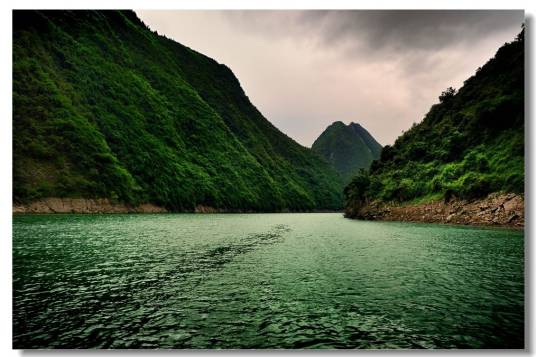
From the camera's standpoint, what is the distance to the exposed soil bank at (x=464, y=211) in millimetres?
49656

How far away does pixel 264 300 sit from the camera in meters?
14.7

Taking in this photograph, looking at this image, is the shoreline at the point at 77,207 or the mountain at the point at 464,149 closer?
the mountain at the point at 464,149

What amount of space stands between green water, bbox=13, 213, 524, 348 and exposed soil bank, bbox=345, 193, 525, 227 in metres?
29.3

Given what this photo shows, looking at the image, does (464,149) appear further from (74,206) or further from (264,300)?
(74,206)

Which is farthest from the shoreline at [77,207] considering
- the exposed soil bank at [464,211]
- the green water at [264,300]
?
the exposed soil bank at [464,211]

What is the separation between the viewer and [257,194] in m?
189

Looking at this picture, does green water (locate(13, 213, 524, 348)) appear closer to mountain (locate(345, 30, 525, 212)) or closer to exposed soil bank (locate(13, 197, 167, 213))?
mountain (locate(345, 30, 525, 212))

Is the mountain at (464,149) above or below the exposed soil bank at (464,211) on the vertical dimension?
above

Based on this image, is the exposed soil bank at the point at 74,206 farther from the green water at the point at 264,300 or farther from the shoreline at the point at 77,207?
the green water at the point at 264,300

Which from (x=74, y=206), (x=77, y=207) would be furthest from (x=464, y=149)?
(x=74, y=206)

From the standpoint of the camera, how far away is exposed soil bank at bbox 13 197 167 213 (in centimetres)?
7150

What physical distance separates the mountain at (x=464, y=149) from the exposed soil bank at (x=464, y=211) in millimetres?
1472

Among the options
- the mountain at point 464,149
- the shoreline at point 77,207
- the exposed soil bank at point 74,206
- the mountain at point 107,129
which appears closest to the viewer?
the mountain at point 464,149
